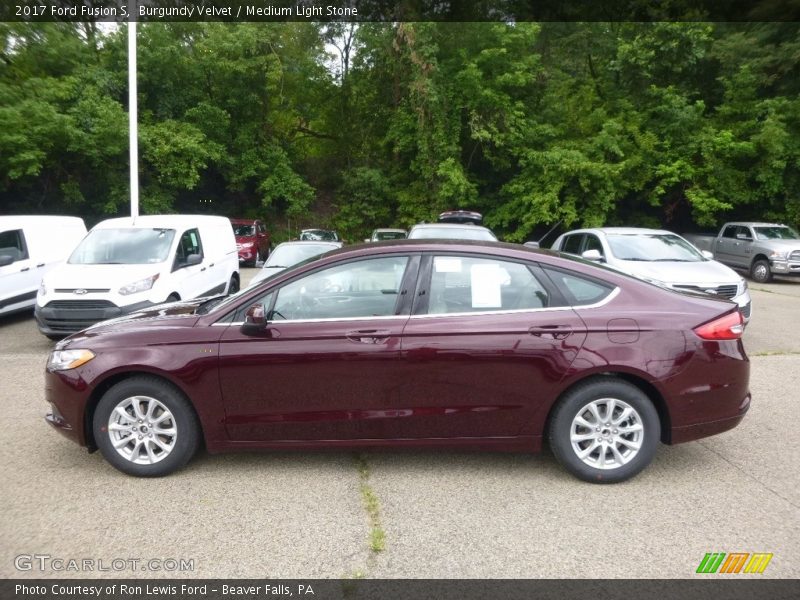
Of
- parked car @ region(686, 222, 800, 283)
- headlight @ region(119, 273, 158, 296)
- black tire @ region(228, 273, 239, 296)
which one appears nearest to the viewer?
headlight @ region(119, 273, 158, 296)

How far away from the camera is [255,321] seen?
413 centimetres

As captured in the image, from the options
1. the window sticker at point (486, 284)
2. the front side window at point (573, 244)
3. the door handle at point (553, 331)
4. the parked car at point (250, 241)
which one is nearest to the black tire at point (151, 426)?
the window sticker at point (486, 284)

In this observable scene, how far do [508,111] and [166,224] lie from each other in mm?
18729

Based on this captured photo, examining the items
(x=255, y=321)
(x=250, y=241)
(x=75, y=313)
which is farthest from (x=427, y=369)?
(x=250, y=241)

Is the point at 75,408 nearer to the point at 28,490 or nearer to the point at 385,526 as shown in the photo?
the point at 28,490

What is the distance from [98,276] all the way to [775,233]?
1835 cm

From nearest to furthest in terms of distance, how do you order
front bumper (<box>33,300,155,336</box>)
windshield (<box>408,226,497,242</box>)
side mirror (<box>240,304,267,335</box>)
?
side mirror (<box>240,304,267,335</box>) < front bumper (<box>33,300,155,336</box>) < windshield (<box>408,226,497,242</box>)

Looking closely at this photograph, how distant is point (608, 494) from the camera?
4.08m

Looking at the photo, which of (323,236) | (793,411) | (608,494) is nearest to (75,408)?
(608,494)

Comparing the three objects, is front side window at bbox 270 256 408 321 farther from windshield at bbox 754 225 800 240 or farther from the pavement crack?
windshield at bbox 754 225 800 240

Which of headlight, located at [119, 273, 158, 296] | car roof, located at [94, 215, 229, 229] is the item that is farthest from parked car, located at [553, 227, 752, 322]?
car roof, located at [94, 215, 229, 229]

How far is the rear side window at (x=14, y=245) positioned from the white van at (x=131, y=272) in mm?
1994

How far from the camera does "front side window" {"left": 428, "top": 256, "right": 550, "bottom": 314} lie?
4.29 m

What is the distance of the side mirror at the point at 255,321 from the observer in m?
4.12
